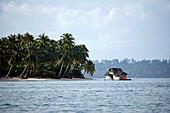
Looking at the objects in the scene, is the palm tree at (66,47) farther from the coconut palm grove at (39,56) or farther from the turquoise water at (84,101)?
the turquoise water at (84,101)

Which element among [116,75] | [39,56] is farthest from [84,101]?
[116,75]

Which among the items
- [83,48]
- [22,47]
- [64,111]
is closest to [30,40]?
[22,47]

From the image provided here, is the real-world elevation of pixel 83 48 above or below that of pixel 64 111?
above

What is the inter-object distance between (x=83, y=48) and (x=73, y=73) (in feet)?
39.2

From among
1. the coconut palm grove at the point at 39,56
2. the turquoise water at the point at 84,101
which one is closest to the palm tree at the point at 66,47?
the coconut palm grove at the point at 39,56

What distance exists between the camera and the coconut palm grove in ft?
330

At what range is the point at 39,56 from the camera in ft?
356

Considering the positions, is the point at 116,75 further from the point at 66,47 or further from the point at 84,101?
the point at 84,101

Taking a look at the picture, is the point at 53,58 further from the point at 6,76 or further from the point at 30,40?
the point at 6,76

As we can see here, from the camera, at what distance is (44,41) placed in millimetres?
116375

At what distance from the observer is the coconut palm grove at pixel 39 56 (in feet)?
330

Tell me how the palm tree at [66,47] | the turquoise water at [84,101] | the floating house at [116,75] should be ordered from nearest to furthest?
the turquoise water at [84,101]
the palm tree at [66,47]
the floating house at [116,75]

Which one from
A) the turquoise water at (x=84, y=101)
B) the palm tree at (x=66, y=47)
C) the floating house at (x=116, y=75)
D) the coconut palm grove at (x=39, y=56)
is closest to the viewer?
the turquoise water at (x=84, y=101)

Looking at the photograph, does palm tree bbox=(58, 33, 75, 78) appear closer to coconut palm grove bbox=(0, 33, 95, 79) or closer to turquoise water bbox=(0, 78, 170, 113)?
coconut palm grove bbox=(0, 33, 95, 79)
